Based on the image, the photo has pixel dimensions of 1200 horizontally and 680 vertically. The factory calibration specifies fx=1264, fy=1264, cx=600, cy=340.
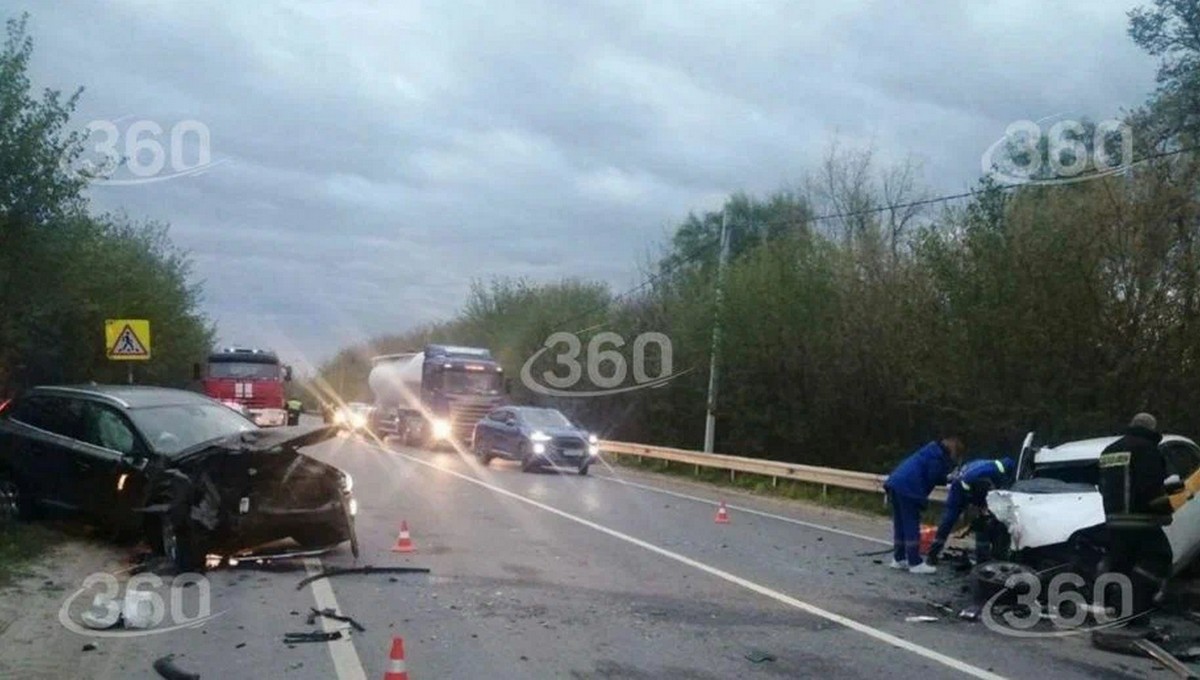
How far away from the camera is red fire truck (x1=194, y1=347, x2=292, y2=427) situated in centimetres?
3353

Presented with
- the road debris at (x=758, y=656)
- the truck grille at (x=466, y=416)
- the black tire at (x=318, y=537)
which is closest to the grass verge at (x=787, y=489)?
the truck grille at (x=466, y=416)

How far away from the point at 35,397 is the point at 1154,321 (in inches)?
601

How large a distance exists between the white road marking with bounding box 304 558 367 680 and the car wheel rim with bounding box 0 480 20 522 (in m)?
4.95

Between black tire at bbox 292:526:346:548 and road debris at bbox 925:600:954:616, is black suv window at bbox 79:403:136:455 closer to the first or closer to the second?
black tire at bbox 292:526:346:548

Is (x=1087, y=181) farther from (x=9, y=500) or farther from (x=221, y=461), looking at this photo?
(x=9, y=500)

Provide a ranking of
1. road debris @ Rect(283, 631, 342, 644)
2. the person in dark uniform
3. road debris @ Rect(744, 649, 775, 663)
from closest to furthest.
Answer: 1. road debris @ Rect(744, 649, 775, 663)
2. road debris @ Rect(283, 631, 342, 644)
3. the person in dark uniform

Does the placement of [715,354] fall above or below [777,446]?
above

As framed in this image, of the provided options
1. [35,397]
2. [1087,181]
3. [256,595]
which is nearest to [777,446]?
[1087,181]

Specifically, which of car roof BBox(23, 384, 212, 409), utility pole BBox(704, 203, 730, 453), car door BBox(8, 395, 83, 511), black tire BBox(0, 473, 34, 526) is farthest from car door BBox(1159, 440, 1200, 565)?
utility pole BBox(704, 203, 730, 453)

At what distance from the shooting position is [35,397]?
15039mm

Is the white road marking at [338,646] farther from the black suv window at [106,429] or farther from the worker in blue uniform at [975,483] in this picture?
the worker in blue uniform at [975,483]

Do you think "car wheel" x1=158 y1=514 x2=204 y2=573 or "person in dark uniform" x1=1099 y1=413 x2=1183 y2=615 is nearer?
"person in dark uniform" x1=1099 y1=413 x2=1183 y2=615

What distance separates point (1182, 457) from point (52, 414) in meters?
11.9

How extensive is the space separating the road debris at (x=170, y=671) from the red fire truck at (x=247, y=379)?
25.5m
